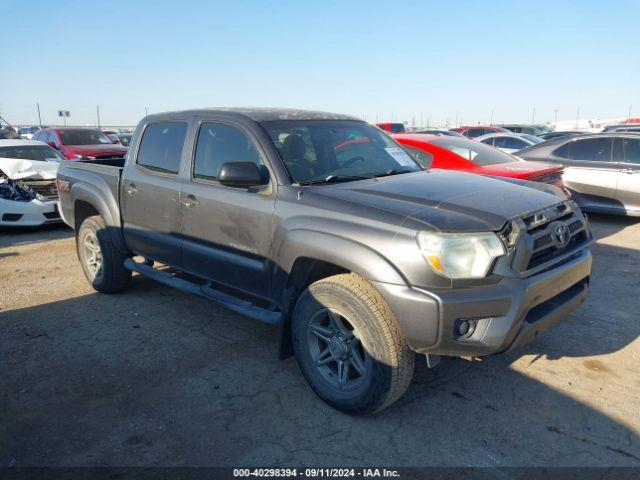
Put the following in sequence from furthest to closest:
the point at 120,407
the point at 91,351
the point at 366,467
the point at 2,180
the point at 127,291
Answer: the point at 2,180, the point at 127,291, the point at 91,351, the point at 120,407, the point at 366,467

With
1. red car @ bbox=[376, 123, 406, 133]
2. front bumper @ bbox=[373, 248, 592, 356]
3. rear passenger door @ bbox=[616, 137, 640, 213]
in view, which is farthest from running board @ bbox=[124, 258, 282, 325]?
red car @ bbox=[376, 123, 406, 133]

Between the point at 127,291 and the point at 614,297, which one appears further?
the point at 127,291

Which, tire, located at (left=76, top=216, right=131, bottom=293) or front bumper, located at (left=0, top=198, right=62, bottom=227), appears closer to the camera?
tire, located at (left=76, top=216, right=131, bottom=293)

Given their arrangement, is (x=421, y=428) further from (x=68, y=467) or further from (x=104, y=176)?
(x=104, y=176)

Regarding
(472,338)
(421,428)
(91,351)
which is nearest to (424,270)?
(472,338)

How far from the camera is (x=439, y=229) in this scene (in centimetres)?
277

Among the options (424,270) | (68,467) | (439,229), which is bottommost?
(68,467)

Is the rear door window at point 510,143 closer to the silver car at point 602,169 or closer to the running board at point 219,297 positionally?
the silver car at point 602,169

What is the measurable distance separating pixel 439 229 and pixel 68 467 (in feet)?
7.68

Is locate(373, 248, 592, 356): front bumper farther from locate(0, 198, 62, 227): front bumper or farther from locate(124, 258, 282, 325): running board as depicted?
locate(0, 198, 62, 227): front bumper

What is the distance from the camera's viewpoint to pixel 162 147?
179 inches

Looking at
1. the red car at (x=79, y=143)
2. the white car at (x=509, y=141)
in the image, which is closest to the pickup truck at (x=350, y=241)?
the red car at (x=79, y=143)

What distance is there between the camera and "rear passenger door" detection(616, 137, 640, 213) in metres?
8.27

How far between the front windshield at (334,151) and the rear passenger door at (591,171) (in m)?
5.55
